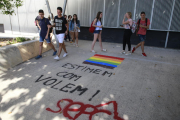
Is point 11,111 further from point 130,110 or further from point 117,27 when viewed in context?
point 117,27

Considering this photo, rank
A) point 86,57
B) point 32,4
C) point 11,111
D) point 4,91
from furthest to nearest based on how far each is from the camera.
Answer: point 32,4
point 86,57
point 4,91
point 11,111

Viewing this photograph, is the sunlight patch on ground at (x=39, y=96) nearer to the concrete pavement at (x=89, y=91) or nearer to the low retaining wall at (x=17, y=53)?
the concrete pavement at (x=89, y=91)

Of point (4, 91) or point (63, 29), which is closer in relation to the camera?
point (4, 91)

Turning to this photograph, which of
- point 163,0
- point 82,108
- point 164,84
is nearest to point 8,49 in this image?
point 82,108

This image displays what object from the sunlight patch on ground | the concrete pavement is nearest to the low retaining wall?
the concrete pavement

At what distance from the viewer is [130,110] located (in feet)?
9.66

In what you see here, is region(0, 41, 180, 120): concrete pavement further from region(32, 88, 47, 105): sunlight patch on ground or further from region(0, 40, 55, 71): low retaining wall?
region(0, 40, 55, 71): low retaining wall

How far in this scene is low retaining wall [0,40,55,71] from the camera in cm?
486

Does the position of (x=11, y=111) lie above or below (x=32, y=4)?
below

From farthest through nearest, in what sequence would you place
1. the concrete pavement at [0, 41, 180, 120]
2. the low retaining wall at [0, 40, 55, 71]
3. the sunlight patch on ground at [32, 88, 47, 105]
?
the low retaining wall at [0, 40, 55, 71] → the sunlight patch on ground at [32, 88, 47, 105] → the concrete pavement at [0, 41, 180, 120]

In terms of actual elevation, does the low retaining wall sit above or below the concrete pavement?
above

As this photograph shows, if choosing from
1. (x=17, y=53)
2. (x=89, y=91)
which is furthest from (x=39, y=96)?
(x=17, y=53)

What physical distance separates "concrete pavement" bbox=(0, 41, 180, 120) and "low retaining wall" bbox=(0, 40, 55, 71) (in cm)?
25

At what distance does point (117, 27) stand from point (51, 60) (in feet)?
16.2
